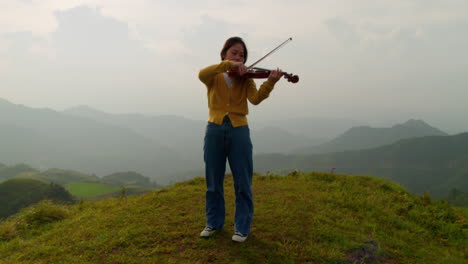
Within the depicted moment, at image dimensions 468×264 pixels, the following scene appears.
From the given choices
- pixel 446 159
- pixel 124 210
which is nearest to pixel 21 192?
pixel 124 210

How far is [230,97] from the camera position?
4.40 metres

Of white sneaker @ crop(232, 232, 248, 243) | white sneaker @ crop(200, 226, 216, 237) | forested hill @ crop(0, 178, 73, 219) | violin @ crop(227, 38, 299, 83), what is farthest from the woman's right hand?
forested hill @ crop(0, 178, 73, 219)

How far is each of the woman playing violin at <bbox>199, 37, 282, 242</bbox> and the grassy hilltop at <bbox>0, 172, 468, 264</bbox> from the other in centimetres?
57

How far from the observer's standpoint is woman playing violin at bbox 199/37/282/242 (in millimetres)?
4340

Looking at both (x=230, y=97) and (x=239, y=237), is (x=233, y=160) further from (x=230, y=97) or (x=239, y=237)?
(x=239, y=237)

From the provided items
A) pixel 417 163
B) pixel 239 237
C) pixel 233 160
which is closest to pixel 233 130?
pixel 233 160

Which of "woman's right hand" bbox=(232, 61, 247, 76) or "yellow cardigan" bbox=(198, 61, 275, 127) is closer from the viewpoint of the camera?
"woman's right hand" bbox=(232, 61, 247, 76)

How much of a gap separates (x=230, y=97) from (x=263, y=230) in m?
2.62

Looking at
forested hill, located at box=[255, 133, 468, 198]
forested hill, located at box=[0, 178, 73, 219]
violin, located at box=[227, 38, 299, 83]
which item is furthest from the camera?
forested hill, located at box=[255, 133, 468, 198]

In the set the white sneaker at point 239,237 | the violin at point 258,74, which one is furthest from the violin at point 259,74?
the white sneaker at point 239,237

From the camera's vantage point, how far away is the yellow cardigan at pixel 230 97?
432 cm

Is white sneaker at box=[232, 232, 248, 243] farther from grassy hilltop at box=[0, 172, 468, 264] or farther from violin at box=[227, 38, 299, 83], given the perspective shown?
violin at box=[227, 38, 299, 83]

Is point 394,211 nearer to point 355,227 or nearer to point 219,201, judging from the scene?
point 355,227

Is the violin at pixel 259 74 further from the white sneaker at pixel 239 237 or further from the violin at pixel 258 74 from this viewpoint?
the white sneaker at pixel 239 237
